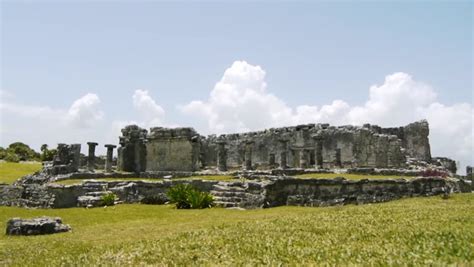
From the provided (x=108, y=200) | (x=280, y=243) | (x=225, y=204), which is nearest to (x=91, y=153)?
(x=108, y=200)

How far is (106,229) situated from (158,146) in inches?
1074

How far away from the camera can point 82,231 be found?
13.9 metres

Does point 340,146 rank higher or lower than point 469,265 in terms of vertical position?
higher

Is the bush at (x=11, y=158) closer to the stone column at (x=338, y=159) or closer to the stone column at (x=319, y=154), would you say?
the stone column at (x=319, y=154)

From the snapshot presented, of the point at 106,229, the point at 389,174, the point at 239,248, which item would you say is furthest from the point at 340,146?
the point at 239,248

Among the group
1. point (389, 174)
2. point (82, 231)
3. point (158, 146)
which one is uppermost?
point (158, 146)

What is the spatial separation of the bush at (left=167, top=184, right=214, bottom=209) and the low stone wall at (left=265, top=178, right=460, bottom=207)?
285 centimetres

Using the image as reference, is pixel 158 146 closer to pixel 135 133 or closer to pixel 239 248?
pixel 135 133

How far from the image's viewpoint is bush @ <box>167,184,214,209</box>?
67.2ft

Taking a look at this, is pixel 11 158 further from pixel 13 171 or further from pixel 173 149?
pixel 173 149

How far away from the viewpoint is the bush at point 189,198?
20469 mm

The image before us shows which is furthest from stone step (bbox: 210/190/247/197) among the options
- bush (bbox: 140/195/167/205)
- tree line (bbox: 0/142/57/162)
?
tree line (bbox: 0/142/57/162)

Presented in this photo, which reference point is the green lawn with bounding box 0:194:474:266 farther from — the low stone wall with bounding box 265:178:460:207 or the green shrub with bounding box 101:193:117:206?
the green shrub with bounding box 101:193:117:206

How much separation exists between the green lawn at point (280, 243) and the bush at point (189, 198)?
19.6ft
